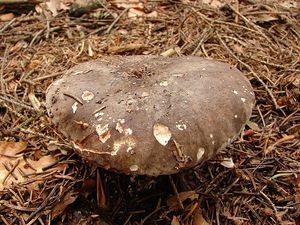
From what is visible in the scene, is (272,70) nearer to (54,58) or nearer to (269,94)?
(269,94)

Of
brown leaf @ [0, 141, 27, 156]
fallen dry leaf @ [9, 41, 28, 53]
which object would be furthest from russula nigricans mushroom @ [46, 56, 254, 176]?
fallen dry leaf @ [9, 41, 28, 53]

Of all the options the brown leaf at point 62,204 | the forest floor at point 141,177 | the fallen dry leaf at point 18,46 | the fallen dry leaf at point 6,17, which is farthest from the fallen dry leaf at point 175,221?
the fallen dry leaf at point 6,17

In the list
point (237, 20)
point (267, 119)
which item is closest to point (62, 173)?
point (267, 119)

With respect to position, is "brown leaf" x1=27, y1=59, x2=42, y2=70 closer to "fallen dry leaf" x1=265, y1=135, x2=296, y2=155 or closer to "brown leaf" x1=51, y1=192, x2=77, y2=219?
"brown leaf" x1=51, y1=192, x2=77, y2=219

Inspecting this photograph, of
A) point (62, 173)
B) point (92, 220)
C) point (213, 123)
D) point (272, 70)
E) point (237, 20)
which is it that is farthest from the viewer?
point (237, 20)

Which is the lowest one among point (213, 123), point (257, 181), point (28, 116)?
point (257, 181)

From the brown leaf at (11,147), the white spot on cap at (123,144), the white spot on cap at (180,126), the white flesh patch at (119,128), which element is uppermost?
the white flesh patch at (119,128)

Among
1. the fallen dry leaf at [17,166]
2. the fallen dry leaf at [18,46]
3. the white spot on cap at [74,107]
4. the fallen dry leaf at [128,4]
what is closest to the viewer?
the white spot on cap at [74,107]

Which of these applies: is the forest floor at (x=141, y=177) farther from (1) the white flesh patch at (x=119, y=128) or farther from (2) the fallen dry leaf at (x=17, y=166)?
(1) the white flesh patch at (x=119, y=128)
